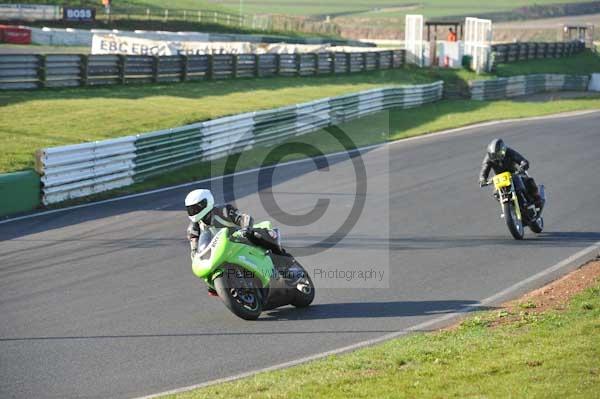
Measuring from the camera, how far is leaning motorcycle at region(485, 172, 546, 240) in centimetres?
1521

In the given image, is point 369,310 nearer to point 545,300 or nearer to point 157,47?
point 545,300

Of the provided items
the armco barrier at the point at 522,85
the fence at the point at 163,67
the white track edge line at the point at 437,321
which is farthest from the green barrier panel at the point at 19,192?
the armco barrier at the point at 522,85

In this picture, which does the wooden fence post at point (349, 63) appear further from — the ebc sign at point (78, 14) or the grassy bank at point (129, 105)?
the ebc sign at point (78, 14)

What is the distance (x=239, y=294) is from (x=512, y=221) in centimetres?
609

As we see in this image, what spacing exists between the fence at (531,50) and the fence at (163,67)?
1088 centimetres


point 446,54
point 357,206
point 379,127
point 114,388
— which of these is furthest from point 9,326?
point 446,54

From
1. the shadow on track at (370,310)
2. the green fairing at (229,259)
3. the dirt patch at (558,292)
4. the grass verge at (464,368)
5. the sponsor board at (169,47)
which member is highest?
the sponsor board at (169,47)

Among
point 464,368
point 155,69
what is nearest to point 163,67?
point 155,69

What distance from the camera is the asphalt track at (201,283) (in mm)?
9094

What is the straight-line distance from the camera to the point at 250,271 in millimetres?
10438

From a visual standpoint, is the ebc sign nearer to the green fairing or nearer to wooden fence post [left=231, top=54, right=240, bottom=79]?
wooden fence post [left=231, top=54, right=240, bottom=79]

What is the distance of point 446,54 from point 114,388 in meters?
44.3

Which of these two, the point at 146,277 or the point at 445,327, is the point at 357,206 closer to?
the point at 146,277

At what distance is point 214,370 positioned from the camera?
8797 mm
